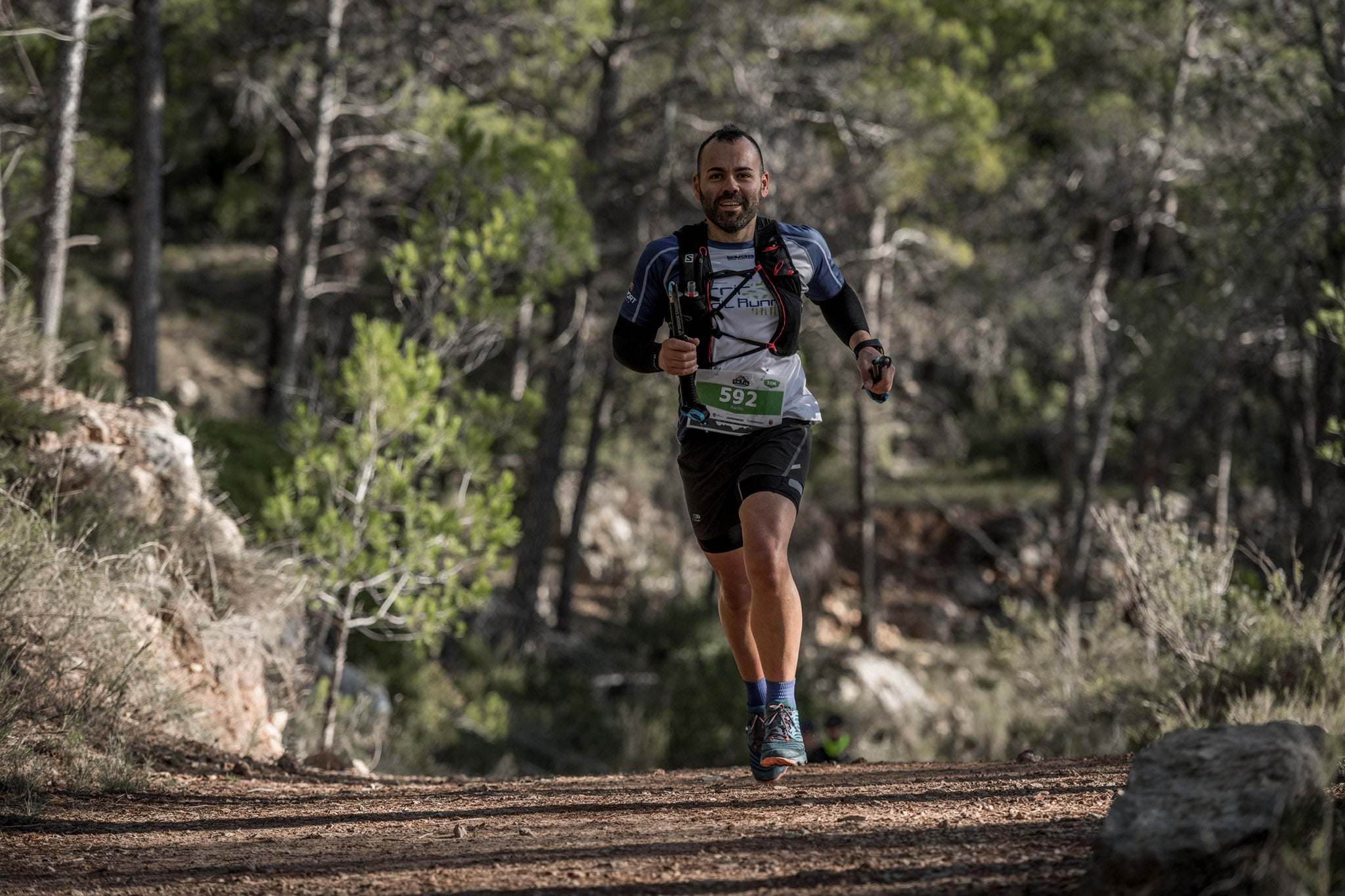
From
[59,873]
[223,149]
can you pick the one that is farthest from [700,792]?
[223,149]

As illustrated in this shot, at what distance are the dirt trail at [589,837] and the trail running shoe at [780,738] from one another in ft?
0.34

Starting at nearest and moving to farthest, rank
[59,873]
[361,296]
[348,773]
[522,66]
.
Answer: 1. [59,873]
2. [348,773]
3. [522,66]
4. [361,296]

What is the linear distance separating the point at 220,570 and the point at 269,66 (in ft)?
29.8

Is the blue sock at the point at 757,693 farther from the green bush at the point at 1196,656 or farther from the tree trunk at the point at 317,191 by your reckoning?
the tree trunk at the point at 317,191

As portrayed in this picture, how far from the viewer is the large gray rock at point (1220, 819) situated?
252 centimetres

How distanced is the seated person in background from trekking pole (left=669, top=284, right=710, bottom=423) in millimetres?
3418

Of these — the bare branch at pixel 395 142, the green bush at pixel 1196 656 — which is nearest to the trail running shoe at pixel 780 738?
the green bush at pixel 1196 656

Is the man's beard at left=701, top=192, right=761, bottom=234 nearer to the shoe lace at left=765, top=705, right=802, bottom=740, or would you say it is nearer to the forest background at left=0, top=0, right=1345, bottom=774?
the shoe lace at left=765, top=705, right=802, bottom=740

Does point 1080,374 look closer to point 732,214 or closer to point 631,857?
point 732,214

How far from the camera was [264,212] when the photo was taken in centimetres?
Result: 2930

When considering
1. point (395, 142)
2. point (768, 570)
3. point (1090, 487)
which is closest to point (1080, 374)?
point (1090, 487)

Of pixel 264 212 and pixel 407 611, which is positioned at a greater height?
pixel 264 212

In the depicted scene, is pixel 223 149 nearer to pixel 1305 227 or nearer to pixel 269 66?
pixel 269 66

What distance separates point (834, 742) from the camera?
23.5ft
